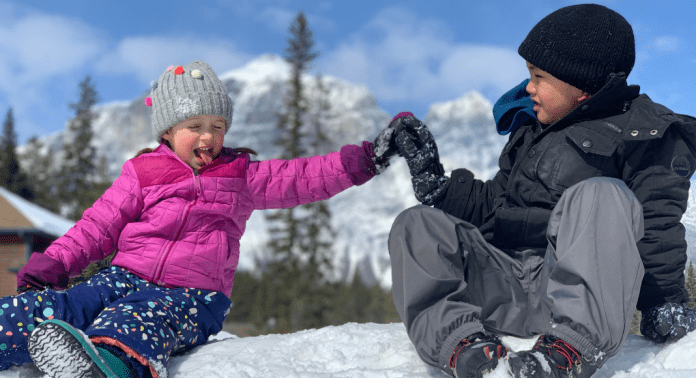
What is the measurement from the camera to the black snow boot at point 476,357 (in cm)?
166

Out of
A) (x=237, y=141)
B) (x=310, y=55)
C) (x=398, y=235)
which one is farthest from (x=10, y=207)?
(x=237, y=141)

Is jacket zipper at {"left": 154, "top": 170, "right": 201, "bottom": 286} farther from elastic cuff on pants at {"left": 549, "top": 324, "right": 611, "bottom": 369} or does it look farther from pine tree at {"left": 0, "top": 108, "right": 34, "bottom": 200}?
pine tree at {"left": 0, "top": 108, "right": 34, "bottom": 200}

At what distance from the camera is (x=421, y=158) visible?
102 inches

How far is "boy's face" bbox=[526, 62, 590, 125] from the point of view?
2.46 metres

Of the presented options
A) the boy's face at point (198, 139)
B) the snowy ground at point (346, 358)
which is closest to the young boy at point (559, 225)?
the snowy ground at point (346, 358)

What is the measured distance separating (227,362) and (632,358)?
1.63m

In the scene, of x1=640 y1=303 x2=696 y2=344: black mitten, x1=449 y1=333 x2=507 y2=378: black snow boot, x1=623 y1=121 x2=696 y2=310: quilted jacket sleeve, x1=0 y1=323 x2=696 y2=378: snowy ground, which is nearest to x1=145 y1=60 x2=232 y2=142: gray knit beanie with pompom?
x1=0 y1=323 x2=696 y2=378: snowy ground

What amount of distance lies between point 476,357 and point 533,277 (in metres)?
0.74

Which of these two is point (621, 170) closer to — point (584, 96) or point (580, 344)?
point (584, 96)

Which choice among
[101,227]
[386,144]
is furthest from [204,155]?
[386,144]

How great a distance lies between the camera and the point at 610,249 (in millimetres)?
1800

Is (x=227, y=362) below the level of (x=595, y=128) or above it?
below

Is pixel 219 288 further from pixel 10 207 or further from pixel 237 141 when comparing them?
pixel 237 141

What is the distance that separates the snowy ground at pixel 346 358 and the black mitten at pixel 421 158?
0.69 m
